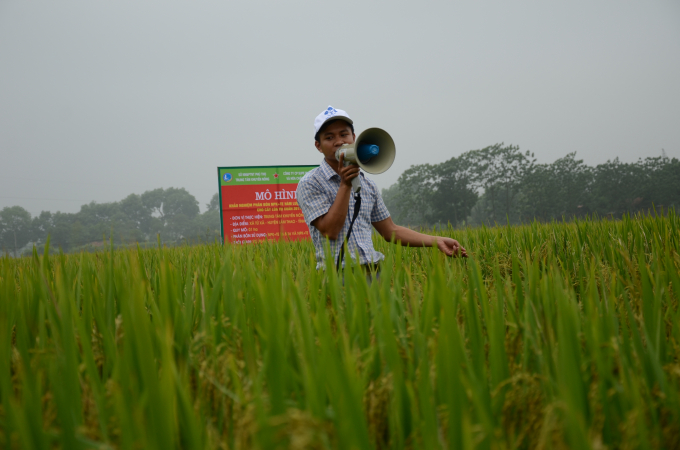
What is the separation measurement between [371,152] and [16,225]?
7662 cm

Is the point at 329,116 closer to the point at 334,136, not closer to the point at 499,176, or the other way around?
the point at 334,136

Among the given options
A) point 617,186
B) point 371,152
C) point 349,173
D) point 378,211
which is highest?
point 617,186

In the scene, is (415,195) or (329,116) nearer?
(329,116)

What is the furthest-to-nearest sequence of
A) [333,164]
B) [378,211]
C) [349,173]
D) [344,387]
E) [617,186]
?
[617,186] < [378,211] < [333,164] < [349,173] < [344,387]

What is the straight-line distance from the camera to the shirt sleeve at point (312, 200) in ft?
7.58

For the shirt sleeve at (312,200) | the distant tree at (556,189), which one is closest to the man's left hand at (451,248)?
the shirt sleeve at (312,200)

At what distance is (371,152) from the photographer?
206cm

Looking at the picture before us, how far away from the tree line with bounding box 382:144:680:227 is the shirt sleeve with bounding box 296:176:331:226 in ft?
129

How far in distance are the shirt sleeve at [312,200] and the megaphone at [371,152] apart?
282 mm

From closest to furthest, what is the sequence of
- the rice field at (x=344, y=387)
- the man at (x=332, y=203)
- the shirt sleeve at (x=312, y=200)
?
the rice field at (x=344, y=387) → the man at (x=332, y=203) → the shirt sleeve at (x=312, y=200)

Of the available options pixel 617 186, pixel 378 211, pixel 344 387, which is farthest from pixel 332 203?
pixel 617 186

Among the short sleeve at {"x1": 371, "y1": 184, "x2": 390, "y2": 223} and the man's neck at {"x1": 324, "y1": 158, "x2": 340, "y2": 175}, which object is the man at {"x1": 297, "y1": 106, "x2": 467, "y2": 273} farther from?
the short sleeve at {"x1": 371, "y1": 184, "x2": 390, "y2": 223}

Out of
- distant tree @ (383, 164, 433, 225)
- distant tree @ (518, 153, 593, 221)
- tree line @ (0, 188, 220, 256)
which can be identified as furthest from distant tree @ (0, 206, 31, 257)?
distant tree @ (518, 153, 593, 221)

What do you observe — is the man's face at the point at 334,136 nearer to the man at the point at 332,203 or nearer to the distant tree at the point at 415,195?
the man at the point at 332,203
